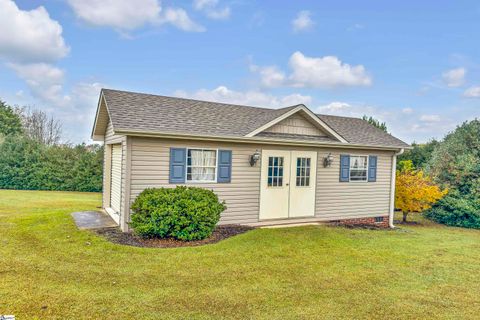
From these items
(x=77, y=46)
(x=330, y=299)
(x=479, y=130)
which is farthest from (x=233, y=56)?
(x=330, y=299)

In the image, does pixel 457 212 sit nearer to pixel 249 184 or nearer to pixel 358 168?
pixel 358 168

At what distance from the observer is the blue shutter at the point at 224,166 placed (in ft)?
27.7

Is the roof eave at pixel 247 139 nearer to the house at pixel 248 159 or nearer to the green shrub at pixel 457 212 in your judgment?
the house at pixel 248 159

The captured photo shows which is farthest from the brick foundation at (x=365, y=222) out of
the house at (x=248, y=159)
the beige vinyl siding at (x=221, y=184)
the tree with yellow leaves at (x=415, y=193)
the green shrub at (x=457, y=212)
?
the beige vinyl siding at (x=221, y=184)

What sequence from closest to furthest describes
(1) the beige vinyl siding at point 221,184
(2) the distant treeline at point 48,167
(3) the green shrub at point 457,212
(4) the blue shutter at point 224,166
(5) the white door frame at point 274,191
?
(1) the beige vinyl siding at point 221,184, (4) the blue shutter at point 224,166, (5) the white door frame at point 274,191, (3) the green shrub at point 457,212, (2) the distant treeline at point 48,167

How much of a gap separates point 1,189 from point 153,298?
60.6ft

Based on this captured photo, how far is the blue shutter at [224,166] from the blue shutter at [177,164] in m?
0.96

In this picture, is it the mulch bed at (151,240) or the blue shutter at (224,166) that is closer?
the mulch bed at (151,240)

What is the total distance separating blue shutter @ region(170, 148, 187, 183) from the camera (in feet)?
25.7

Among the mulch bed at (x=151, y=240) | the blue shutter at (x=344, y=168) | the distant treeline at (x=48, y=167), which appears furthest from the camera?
the distant treeline at (x=48, y=167)

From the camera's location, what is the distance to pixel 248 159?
8.87 metres

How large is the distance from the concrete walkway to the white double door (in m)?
4.24

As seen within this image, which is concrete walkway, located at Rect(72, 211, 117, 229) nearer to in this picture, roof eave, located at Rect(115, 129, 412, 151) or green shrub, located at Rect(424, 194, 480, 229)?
roof eave, located at Rect(115, 129, 412, 151)

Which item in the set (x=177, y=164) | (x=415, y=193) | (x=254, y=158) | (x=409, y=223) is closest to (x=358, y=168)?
(x=415, y=193)
